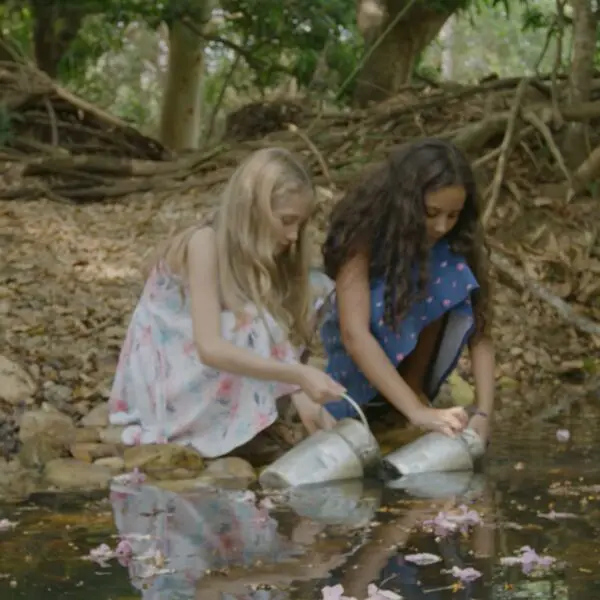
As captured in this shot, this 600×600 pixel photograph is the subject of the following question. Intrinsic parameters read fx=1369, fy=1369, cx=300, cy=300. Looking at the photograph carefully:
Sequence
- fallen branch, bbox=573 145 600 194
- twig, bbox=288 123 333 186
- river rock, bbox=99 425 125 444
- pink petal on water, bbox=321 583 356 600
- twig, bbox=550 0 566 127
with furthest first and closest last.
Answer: twig, bbox=288 123 333 186
fallen branch, bbox=573 145 600 194
twig, bbox=550 0 566 127
river rock, bbox=99 425 125 444
pink petal on water, bbox=321 583 356 600

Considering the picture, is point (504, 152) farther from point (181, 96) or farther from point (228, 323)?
point (181, 96)

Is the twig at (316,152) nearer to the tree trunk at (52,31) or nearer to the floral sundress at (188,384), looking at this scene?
the tree trunk at (52,31)

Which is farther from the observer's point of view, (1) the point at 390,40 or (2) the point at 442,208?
(1) the point at 390,40

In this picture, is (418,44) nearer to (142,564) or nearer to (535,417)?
(535,417)

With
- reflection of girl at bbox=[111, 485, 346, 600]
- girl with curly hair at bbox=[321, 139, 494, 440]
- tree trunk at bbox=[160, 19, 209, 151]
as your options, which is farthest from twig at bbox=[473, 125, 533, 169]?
tree trunk at bbox=[160, 19, 209, 151]

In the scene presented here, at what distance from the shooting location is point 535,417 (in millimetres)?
4625

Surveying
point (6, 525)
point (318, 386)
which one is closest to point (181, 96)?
point (318, 386)

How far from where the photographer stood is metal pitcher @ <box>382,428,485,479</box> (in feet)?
11.3

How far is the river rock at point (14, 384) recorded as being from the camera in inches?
161

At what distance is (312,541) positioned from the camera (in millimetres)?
2738

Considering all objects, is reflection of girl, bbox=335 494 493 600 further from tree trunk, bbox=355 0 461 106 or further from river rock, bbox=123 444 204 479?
tree trunk, bbox=355 0 461 106

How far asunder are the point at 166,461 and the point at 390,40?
5.31 meters

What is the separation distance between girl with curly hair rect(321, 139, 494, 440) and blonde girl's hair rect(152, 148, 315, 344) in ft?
0.46

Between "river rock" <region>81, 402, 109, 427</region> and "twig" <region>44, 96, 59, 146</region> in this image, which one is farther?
"twig" <region>44, 96, 59, 146</region>
